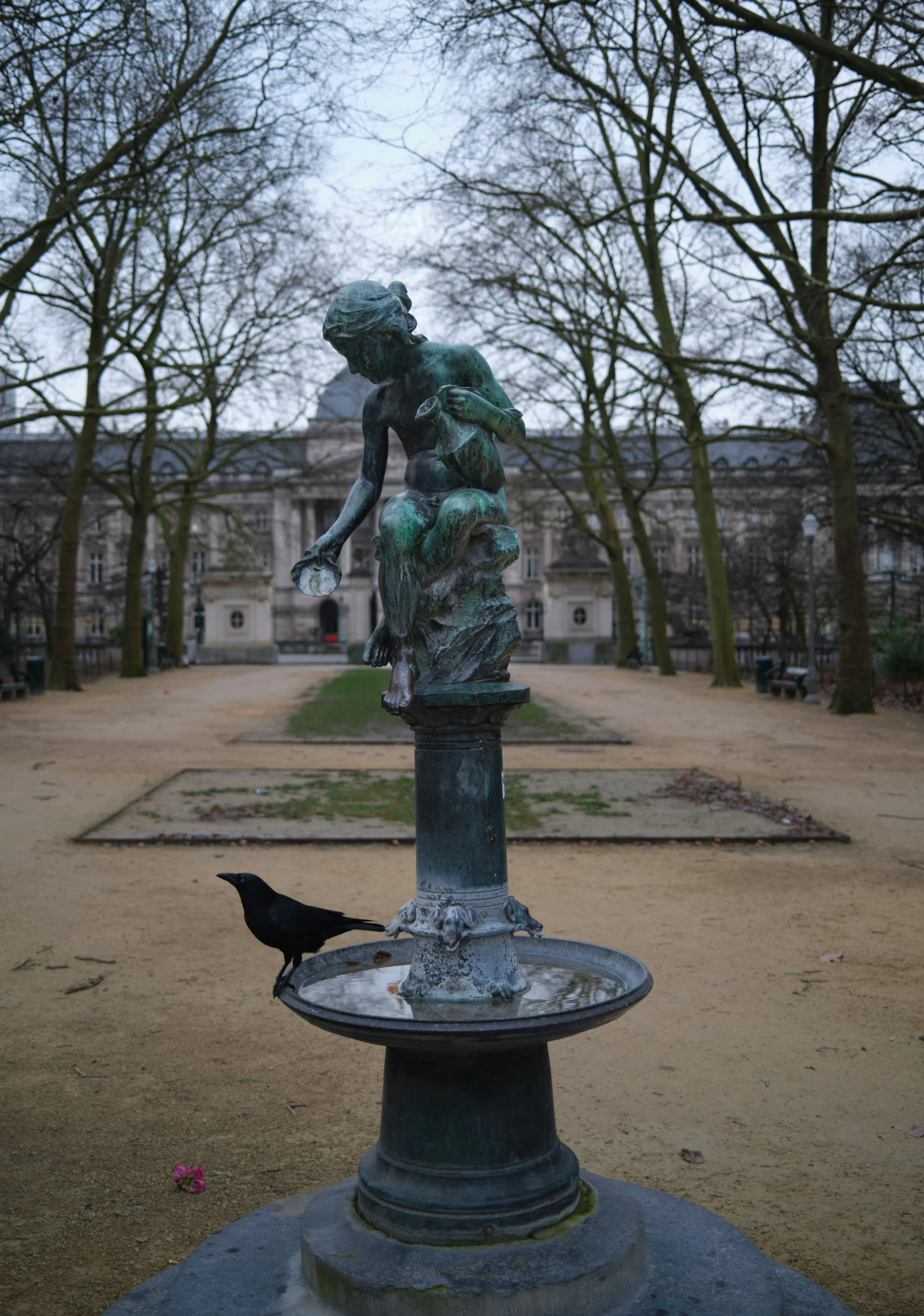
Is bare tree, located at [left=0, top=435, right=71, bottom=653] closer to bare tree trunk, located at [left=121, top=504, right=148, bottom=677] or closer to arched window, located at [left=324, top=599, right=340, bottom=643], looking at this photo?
bare tree trunk, located at [left=121, top=504, right=148, bottom=677]

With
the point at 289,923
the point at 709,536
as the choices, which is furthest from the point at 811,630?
the point at 289,923

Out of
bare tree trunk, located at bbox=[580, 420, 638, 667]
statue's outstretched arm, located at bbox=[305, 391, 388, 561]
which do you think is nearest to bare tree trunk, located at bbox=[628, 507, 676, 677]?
bare tree trunk, located at bbox=[580, 420, 638, 667]

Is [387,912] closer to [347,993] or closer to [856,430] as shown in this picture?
[347,993]

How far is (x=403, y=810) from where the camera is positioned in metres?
10.5

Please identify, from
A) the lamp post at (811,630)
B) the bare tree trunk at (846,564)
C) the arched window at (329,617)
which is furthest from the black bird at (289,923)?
the arched window at (329,617)

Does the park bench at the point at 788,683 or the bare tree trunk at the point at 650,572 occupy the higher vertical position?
the bare tree trunk at the point at 650,572

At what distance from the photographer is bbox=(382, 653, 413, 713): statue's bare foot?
9.95 ft

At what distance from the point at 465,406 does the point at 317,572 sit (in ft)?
2.12

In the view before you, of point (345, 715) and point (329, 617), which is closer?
point (345, 715)

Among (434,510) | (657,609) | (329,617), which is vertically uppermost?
(329,617)

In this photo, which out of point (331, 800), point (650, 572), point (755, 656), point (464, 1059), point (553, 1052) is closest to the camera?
point (464, 1059)

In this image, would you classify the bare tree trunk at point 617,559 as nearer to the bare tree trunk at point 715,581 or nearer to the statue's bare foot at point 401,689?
the bare tree trunk at point 715,581

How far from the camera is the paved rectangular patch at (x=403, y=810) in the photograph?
30.1 feet

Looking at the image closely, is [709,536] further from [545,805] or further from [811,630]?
[545,805]
